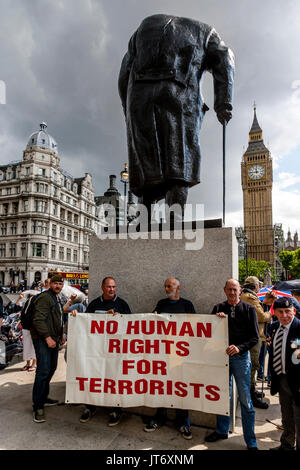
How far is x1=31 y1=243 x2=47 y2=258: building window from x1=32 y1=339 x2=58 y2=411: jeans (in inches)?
1964

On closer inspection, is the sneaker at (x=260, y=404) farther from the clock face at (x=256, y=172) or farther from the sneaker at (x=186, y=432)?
the clock face at (x=256, y=172)

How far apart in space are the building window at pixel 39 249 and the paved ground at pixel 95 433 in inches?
1950

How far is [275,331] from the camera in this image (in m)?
3.06

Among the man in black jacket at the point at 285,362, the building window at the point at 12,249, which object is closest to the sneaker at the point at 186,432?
the man in black jacket at the point at 285,362

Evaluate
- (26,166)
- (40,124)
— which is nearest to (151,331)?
(26,166)

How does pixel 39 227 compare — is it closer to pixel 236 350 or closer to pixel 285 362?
pixel 236 350

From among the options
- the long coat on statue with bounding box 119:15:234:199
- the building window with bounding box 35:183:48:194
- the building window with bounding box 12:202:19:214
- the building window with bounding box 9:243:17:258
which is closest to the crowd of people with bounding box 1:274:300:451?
the long coat on statue with bounding box 119:15:234:199

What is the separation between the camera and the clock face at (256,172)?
354 ft

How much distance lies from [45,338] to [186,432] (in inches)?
78.7

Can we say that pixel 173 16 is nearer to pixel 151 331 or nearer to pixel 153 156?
pixel 153 156

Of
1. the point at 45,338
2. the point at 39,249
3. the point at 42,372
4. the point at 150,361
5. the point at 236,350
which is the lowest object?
the point at 42,372

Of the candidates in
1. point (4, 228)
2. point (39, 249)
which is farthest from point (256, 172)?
point (4, 228)

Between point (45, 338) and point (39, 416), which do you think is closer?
point (39, 416)

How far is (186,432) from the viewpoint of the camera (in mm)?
2965
